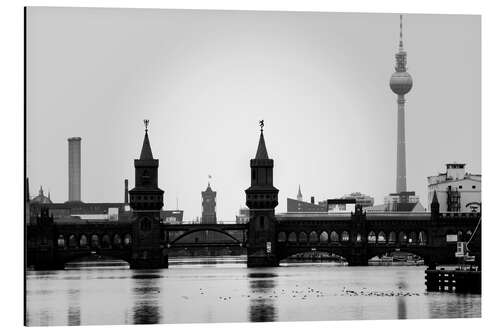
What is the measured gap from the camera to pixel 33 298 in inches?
2714

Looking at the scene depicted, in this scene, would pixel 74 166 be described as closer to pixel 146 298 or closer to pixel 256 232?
pixel 146 298

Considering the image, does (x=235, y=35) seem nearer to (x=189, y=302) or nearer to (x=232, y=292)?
(x=189, y=302)

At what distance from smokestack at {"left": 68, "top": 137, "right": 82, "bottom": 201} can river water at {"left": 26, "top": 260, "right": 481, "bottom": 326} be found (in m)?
4.77

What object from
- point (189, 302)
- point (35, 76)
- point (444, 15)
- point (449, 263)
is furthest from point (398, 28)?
point (449, 263)

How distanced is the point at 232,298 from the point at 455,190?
123 feet

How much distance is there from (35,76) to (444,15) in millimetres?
13367

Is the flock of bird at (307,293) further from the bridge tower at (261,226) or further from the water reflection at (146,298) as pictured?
the bridge tower at (261,226)

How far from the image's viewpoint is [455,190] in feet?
342

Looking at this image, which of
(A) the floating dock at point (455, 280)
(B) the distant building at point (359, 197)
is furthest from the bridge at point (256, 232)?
(A) the floating dock at point (455, 280)

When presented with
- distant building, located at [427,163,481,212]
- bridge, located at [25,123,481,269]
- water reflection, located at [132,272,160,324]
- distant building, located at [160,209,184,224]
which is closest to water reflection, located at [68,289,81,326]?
water reflection, located at [132,272,160,324]

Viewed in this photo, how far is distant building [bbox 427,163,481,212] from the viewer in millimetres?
84938

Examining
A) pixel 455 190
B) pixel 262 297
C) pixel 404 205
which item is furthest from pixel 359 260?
pixel 262 297

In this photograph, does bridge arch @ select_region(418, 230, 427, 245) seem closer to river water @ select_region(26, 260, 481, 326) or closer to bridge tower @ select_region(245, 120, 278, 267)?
bridge tower @ select_region(245, 120, 278, 267)

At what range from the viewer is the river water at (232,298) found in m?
57.8
